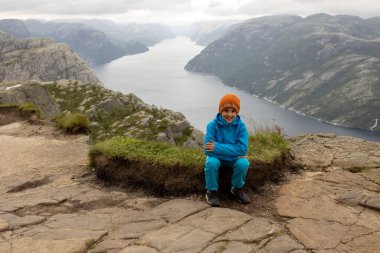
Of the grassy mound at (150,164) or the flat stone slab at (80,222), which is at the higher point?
the grassy mound at (150,164)

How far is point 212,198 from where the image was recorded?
8.33 m

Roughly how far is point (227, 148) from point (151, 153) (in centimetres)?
273

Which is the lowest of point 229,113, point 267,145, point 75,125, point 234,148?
point 75,125

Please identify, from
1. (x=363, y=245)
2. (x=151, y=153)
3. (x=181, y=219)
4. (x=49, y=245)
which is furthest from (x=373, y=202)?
(x=49, y=245)

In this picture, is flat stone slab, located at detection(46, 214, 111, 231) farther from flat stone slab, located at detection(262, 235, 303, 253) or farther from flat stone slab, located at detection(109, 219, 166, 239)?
flat stone slab, located at detection(262, 235, 303, 253)

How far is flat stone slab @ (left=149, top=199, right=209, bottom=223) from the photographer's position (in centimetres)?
769

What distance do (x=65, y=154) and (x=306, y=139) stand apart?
32.6 ft

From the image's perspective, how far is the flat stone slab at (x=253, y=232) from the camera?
21.5 feet

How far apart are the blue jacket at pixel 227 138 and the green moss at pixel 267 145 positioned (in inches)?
50.2

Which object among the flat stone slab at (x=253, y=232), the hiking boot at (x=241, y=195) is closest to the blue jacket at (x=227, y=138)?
the hiking boot at (x=241, y=195)

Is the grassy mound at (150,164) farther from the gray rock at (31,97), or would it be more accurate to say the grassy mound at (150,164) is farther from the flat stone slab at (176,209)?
the gray rock at (31,97)

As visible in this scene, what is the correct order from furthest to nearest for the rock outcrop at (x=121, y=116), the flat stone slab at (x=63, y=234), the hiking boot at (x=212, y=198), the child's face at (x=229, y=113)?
1. the rock outcrop at (x=121, y=116)
2. the child's face at (x=229, y=113)
3. the hiking boot at (x=212, y=198)
4. the flat stone slab at (x=63, y=234)

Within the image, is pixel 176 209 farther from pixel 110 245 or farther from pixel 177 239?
pixel 110 245

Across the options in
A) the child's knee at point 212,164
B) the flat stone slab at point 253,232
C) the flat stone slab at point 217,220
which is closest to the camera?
the flat stone slab at point 253,232
